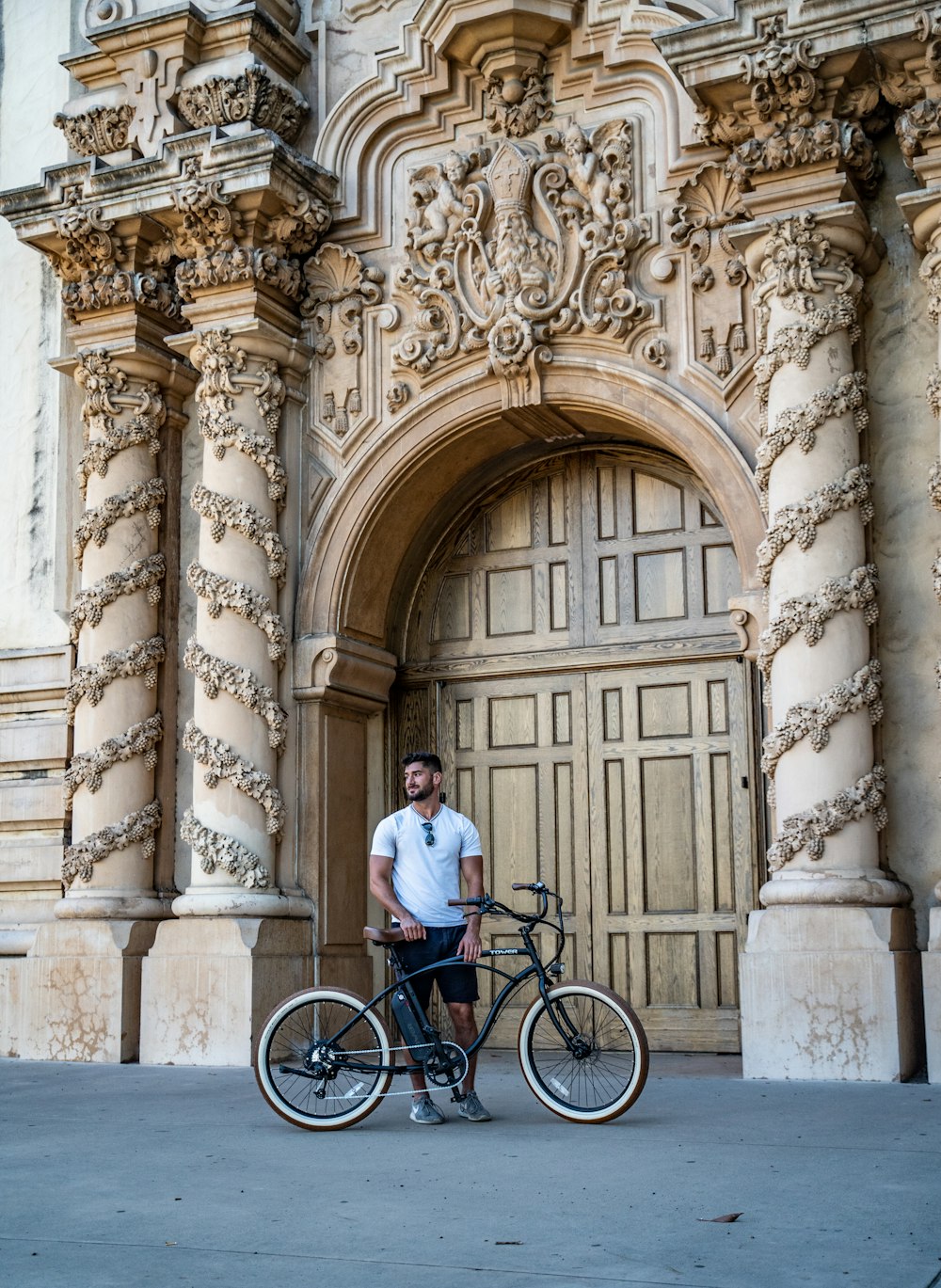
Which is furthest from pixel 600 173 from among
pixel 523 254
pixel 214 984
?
pixel 214 984

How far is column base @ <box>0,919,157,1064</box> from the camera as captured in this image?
38.0 feet

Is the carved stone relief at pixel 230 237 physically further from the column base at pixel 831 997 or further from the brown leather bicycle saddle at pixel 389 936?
the column base at pixel 831 997

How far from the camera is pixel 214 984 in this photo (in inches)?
438

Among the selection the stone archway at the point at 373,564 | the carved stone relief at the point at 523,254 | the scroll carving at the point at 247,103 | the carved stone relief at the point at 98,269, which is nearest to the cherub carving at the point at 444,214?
the carved stone relief at the point at 523,254

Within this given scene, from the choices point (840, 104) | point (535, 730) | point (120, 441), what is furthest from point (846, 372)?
point (120, 441)

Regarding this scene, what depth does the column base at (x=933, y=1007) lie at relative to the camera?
9086mm

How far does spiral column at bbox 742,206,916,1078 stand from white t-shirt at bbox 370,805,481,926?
7.73ft

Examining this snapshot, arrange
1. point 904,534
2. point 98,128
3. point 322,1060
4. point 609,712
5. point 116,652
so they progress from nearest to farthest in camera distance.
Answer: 1. point 322,1060
2. point 904,534
3. point 609,712
4. point 116,652
5. point 98,128

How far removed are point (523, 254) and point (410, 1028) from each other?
6.15m

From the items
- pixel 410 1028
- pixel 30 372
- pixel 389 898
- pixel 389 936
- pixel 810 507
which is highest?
pixel 30 372

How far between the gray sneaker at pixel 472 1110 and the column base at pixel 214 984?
11.7 ft

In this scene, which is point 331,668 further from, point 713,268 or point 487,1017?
point 487,1017

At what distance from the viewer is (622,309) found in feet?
37.2

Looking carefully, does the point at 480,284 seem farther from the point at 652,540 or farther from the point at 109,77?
the point at 109,77
